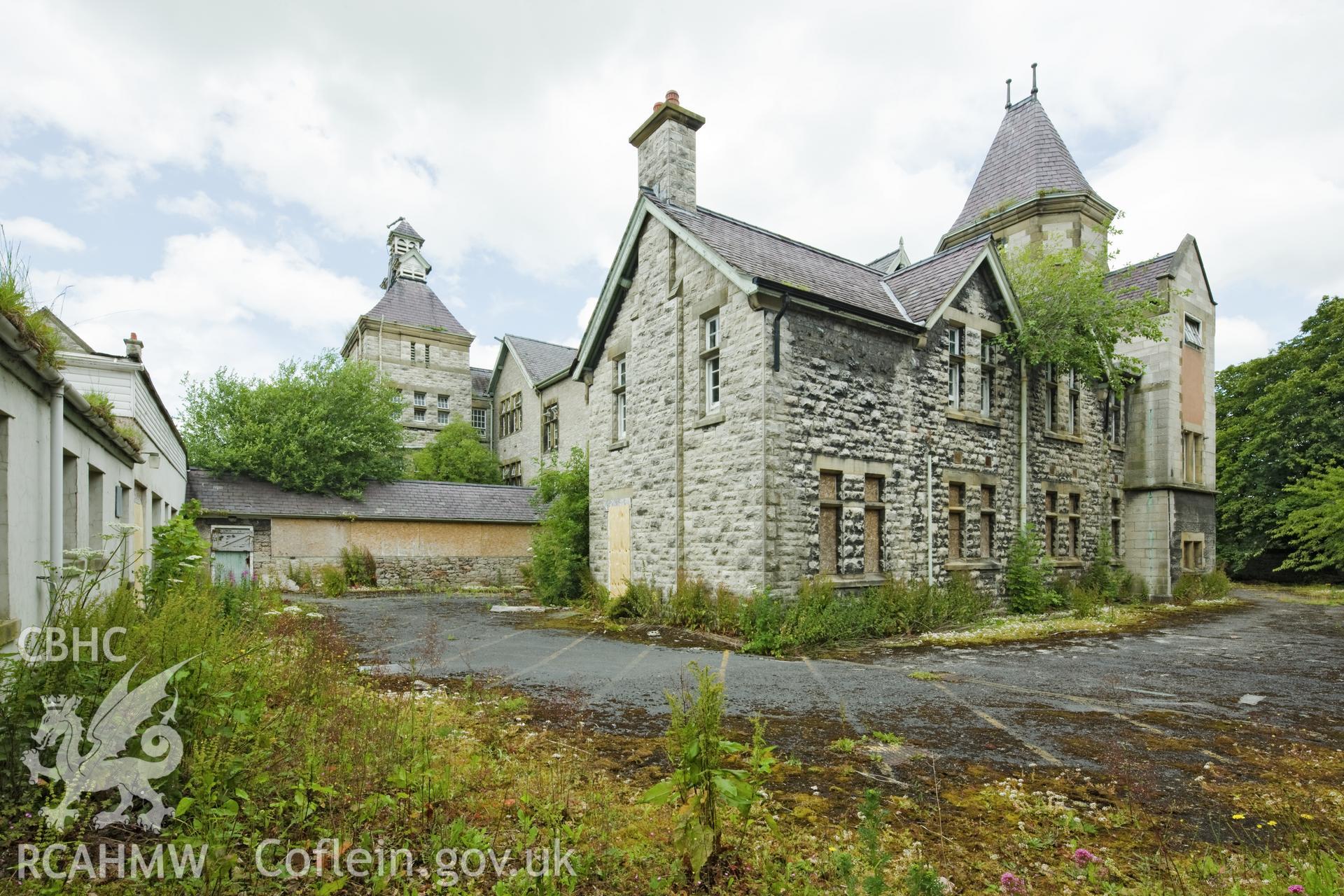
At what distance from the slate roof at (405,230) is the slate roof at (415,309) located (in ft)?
10.4

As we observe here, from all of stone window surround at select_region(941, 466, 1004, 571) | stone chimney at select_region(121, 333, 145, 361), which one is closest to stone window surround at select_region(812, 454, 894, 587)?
stone window surround at select_region(941, 466, 1004, 571)

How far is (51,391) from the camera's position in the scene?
19.6 feet

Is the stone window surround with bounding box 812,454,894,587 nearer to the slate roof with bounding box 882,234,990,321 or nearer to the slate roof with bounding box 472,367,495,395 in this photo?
the slate roof with bounding box 882,234,990,321

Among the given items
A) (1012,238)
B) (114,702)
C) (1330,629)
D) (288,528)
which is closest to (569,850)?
(114,702)

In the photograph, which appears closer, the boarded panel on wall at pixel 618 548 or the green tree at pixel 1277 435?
the boarded panel on wall at pixel 618 548

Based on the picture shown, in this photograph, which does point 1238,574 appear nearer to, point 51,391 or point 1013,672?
point 1013,672

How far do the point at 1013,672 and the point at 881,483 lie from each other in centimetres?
483

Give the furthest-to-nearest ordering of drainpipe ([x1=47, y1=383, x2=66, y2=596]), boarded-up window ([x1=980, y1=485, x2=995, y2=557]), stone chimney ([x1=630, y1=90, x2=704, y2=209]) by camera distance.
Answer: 1. boarded-up window ([x1=980, y1=485, x2=995, y2=557])
2. stone chimney ([x1=630, y1=90, x2=704, y2=209])
3. drainpipe ([x1=47, y1=383, x2=66, y2=596])

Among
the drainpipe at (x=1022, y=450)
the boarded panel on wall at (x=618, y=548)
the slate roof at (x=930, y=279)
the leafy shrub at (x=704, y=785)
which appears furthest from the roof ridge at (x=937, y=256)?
the leafy shrub at (x=704, y=785)

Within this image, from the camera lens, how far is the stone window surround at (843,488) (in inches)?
482

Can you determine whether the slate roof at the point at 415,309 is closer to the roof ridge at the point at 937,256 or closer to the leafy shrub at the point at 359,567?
the leafy shrub at the point at 359,567

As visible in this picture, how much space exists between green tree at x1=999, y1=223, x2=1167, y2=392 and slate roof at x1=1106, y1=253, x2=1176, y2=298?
9.64 ft

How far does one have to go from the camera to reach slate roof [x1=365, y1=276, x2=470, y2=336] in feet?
130

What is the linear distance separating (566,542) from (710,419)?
19.1 ft
